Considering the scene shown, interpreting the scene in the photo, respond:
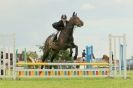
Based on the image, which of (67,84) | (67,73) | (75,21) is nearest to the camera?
(67,84)

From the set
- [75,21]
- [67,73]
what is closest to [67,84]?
[67,73]

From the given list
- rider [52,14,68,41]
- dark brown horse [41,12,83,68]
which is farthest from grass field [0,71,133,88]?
rider [52,14,68,41]

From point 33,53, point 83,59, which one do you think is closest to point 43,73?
point 83,59

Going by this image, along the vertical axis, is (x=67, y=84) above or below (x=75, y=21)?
below

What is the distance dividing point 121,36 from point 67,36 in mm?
2700

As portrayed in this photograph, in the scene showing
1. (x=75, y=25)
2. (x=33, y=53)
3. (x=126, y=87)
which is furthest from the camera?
(x=33, y=53)

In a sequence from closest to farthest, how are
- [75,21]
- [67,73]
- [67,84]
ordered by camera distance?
[67,84]
[67,73]
[75,21]

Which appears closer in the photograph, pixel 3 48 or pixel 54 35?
pixel 3 48

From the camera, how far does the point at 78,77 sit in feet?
76.3

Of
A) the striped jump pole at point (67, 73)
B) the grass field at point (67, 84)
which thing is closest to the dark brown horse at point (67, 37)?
the striped jump pole at point (67, 73)

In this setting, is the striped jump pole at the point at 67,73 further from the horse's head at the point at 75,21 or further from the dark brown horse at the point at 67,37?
the horse's head at the point at 75,21

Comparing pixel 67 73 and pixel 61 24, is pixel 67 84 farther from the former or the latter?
pixel 61 24

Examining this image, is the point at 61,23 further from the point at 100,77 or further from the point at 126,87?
the point at 126,87

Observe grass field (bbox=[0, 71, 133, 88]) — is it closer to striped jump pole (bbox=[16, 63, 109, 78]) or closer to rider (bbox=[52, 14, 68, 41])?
striped jump pole (bbox=[16, 63, 109, 78])
